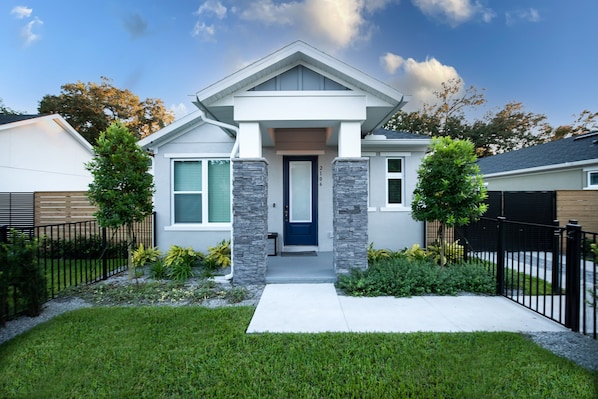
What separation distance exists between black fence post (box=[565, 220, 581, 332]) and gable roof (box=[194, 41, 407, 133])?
3.33 m

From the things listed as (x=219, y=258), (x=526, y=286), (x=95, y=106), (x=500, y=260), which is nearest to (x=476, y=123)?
(x=526, y=286)

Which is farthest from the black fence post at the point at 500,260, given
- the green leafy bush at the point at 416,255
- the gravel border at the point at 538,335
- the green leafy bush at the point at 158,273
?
the green leafy bush at the point at 158,273

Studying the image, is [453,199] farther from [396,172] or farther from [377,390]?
[377,390]

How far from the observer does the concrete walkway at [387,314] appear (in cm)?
352

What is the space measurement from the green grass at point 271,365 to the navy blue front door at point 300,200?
4185 millimetres

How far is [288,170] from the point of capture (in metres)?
7.70

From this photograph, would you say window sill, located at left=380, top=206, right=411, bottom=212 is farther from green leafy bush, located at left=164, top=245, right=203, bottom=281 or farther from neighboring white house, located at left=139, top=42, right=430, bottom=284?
green leafy bush, located at left=164, top=245, right=203, bottom=281

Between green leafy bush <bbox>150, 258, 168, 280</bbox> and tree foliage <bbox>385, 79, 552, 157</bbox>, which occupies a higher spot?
tree foliage <bbox>385, 79, 552, 157</bbox>

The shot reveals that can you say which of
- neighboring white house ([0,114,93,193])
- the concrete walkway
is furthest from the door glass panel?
neighboring white house ([0,114,93,193])

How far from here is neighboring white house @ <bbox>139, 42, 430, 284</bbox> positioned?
209 inches

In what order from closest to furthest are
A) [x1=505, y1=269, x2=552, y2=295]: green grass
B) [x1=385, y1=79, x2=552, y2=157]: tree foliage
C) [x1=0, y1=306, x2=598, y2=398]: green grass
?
[x1=0, y1=306, x2=598, y2=398]: green grass
[x1=505, y1=269, x2=552, y2=295]: green grass
[x1=385, y1=79, x2=552, y2=157]: tree foliage

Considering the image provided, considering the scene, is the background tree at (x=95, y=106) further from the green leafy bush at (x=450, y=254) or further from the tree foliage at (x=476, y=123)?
the tree foliage at (x=476, y=123)

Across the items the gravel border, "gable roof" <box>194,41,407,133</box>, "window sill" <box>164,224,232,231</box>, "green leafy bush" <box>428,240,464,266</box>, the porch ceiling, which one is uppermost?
"gable roof" <box>194,41,407,133</box>

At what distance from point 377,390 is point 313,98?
4.77 metres
